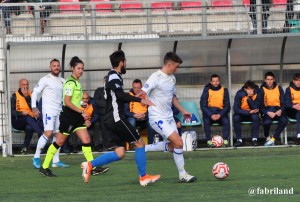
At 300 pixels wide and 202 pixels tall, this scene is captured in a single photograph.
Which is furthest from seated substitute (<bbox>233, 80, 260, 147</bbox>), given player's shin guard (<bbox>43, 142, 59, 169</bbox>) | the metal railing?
player's shin guard (<bbox>43, 142, 59, 169</bbox>)

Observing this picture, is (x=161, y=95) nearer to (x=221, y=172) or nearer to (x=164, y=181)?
(x=164, y=181)

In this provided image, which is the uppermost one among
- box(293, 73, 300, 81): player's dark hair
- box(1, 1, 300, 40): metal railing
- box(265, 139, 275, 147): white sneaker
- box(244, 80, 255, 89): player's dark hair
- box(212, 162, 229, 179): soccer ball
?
box(1, 1, 300, 40): metal railing

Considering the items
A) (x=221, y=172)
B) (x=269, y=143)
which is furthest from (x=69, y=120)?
(x=269, y=143)

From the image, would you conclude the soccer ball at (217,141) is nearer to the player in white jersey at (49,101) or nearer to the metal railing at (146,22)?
the metal railing at (146,22)

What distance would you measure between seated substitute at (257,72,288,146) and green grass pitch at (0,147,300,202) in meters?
1.69

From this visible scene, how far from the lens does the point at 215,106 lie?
2095cm

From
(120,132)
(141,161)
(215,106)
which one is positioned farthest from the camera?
(215,106)

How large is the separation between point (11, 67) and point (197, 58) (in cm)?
433

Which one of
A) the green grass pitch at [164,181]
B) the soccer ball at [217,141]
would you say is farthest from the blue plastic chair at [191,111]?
the green grass pitch at [164,181]

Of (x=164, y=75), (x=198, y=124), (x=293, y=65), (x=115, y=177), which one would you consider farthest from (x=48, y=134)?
(x=293, y=65)

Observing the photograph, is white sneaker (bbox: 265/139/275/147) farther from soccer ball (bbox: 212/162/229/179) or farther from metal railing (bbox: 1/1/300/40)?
soccer ball (bbox: 212/162/229/179)

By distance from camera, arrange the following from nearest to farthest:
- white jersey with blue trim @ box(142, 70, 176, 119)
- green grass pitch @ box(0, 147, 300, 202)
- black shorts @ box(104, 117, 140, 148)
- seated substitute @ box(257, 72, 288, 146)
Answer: green grass pitch @ box(0, 147, 300, 202), black shorts @ box(104, 117, 140, 148), white jersey with blue trim @ box(142, 70, 176, 119), seated substitute @ box(257, 72, 288, 146)

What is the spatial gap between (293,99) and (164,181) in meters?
7.79

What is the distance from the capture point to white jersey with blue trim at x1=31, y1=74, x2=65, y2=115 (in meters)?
16.8
